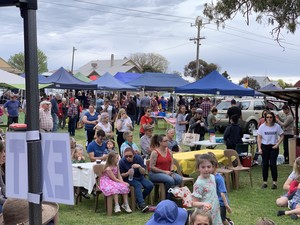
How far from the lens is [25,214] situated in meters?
2.84

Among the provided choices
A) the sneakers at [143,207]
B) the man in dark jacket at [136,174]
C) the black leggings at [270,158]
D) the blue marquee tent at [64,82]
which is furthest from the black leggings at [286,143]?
the blue marquee tent at [64,82]

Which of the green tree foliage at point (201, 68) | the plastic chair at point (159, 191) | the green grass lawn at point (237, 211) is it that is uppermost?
the green tree foliage at point (201, 68)

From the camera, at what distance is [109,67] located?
284 feet

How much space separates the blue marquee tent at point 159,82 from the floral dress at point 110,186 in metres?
19.6

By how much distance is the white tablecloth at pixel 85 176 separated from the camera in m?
7.30

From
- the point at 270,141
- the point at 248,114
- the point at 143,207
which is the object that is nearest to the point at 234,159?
the point at 270,141

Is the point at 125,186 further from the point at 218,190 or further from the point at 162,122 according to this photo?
the point at 162,122

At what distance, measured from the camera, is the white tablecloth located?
23.9ft

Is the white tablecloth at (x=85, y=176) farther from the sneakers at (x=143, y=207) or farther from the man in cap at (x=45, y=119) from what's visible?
the man in cap at (x=45, y=119)

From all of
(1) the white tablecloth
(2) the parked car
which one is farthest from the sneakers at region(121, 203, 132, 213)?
(2) the parked car

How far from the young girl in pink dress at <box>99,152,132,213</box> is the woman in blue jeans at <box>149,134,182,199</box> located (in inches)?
24.6

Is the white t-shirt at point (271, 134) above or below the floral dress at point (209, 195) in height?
above

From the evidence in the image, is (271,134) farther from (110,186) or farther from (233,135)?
(110,186)

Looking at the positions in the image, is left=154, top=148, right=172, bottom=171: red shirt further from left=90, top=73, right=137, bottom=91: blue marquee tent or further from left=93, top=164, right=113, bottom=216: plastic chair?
left=90, top=73, right=137, bottom=91: blue marquee tent
